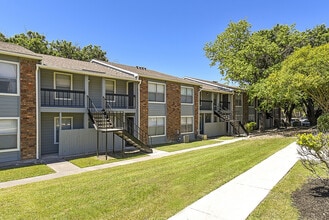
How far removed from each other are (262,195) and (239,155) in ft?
18.0

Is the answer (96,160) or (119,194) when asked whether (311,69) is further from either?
(119,194)

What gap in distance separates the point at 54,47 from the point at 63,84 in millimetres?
21102

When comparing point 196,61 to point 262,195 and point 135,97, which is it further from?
point 262,195

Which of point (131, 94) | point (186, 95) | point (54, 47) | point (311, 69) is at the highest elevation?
point (54, 47)

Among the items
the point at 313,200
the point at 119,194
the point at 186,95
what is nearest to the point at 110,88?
the point at 186,95

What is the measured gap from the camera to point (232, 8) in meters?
19.4

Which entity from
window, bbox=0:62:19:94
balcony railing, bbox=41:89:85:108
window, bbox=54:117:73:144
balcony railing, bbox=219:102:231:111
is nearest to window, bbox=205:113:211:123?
balcony railing, bbox=219:102:231:111

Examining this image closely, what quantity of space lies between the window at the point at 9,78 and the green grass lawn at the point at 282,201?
39.8ft

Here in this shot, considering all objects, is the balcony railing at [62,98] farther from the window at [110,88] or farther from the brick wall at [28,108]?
the window at [110,88]

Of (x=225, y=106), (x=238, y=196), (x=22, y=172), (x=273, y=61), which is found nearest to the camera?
(x=238, y=196)

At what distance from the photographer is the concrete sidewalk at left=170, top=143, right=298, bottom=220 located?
4512mm

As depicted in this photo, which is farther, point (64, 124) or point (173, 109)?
point (173, 109)

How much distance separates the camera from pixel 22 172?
9.16m


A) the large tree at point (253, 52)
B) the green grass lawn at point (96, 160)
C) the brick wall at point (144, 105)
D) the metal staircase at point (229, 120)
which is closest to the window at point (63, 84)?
the green grass lawn at point (96, 160)
